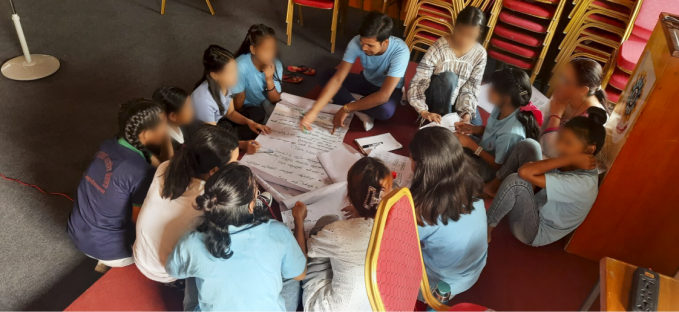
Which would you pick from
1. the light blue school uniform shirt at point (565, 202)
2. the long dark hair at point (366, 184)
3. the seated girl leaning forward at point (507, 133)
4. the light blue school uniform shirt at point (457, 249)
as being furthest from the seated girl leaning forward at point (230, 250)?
the seated girl leaning forward at point (507, 133)

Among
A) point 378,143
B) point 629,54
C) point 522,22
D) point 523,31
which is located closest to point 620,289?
point 378,143

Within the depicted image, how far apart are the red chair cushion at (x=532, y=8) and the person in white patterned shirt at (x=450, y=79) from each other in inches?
29.1

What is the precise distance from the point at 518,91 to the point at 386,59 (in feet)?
2.42

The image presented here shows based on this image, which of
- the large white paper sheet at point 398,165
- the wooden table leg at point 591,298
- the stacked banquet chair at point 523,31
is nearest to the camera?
the wooden table leg at point 591,298

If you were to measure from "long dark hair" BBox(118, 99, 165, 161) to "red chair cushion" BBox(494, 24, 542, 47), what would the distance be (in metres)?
2.30

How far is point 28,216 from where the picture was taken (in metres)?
2.24

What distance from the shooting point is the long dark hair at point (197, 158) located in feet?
5.04

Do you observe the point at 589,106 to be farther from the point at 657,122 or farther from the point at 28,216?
the point at 28,216

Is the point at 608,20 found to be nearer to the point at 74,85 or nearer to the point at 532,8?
the point at 532,8

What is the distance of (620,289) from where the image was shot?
138 cm

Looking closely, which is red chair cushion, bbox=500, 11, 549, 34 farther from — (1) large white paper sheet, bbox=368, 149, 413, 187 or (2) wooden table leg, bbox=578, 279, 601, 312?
(2) wooden table leg, bbox=578, 279, 601, 312

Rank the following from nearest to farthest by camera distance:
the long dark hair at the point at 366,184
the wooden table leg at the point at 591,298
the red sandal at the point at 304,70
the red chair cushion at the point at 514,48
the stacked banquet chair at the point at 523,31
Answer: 1. the long dark hair at the point at 366,184
2. the wooden table leg at the point at 591,298
3. the stacked banquet chair at the point at 523,31
4. the red chair cushion at the point at 514,48
5. the red sandal at the point at 304,70

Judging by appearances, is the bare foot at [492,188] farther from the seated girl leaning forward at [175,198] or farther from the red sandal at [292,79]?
the red sandal at [292,79]

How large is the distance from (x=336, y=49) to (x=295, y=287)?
2.37 metres
